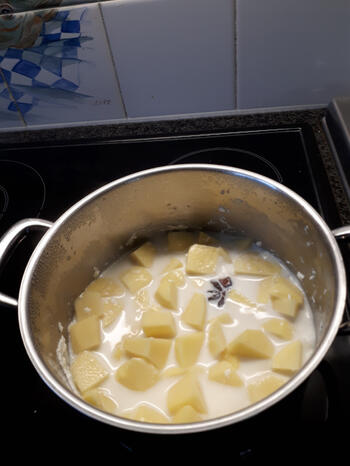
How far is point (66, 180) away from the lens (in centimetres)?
112

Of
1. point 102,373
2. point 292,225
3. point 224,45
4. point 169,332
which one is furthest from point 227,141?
point 102,373

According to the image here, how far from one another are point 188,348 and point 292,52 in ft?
2.50

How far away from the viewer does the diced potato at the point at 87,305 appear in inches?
35.8

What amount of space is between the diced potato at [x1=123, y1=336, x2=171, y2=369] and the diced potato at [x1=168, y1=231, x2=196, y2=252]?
258 mm

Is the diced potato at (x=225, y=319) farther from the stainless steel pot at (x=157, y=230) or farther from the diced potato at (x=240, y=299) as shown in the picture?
the stainless steel pot at (x=157, y=230)

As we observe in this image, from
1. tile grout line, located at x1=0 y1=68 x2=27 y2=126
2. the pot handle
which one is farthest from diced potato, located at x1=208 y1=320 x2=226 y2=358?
tile grout line, located at x1=0 y1=68 x2=27 y2=126

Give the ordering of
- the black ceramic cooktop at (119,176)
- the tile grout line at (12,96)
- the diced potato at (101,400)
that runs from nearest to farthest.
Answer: the black ceramic cooktop at (119,176)
the diced potato at (101,400)
the tile grout line at (12,96)

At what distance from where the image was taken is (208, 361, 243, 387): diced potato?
76 centimetres

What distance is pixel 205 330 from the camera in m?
0.85

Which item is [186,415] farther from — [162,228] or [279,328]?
[162,228]

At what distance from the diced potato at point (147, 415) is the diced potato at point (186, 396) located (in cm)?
2

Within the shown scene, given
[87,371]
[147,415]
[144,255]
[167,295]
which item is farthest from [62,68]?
[147,415]

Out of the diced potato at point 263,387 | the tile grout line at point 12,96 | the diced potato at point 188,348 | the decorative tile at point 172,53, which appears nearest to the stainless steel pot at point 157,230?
the diced potato at point 263,387

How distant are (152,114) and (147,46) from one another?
20cm
